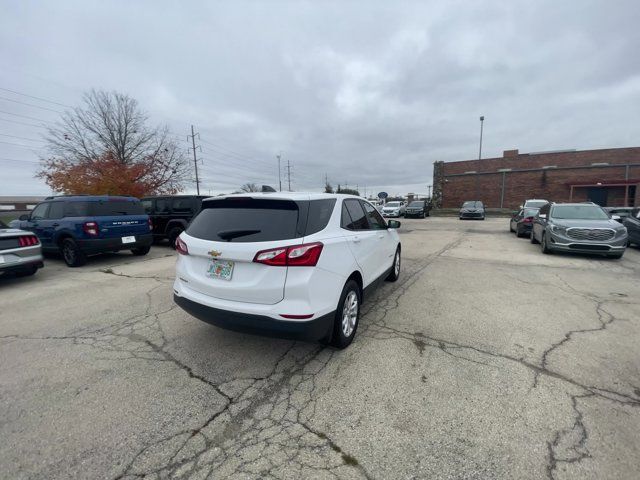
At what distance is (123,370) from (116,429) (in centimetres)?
87

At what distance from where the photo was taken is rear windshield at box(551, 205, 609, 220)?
8578mm

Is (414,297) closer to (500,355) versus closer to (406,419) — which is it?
(500,355)

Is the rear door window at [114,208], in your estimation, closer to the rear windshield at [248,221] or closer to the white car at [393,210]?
the rear windshield at [248,221]

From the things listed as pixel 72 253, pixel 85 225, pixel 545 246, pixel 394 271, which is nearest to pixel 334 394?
pixel 394 271

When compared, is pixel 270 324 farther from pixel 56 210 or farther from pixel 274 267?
pixel 56 210

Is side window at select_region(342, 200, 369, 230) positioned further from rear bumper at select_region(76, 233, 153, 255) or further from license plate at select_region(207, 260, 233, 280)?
rear bumper at select_region(76, 233, 153, 255)

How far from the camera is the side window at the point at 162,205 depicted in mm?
9875

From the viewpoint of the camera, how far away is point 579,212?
345 inches

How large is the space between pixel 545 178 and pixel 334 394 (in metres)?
37.2

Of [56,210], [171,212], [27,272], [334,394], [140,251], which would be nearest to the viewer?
[334,394]

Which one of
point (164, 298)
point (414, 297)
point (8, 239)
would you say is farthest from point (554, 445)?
point (8, 239)

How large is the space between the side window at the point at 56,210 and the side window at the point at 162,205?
2.71 meters

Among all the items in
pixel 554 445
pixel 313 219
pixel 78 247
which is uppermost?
pixel 313 219

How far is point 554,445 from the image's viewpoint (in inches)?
79.4
